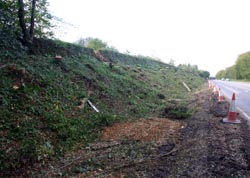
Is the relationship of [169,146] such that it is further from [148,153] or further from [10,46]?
[10,46]

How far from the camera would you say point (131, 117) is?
28.3 ft

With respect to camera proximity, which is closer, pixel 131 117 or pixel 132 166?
pixel 132 166

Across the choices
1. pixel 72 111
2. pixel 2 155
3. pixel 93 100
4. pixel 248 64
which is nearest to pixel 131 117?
pixel 93 100

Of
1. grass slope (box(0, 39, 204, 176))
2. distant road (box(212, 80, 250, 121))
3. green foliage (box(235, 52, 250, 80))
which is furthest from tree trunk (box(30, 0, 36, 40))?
green foliage (box(235, 52, 250, 80))

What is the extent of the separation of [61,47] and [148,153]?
28.5 feet

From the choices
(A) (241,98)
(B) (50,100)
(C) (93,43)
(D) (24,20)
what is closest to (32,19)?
(D) (24,20)

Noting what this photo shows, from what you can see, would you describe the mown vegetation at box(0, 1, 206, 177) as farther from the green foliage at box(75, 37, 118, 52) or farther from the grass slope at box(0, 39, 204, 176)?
the green foliage at box(75, 37, 118, 52)

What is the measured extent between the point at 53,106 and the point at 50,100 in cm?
32

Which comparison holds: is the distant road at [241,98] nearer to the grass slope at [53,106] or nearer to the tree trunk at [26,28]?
the grass slope at [53,106]

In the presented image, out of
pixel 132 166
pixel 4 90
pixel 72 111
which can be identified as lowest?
pixel 132 166

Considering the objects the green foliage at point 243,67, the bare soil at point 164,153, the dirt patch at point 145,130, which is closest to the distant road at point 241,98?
the bare soil at point 164,153

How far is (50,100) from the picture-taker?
710 centimetres

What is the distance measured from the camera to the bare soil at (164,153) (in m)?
4.19

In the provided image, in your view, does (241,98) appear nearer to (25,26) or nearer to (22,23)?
(25,26)
